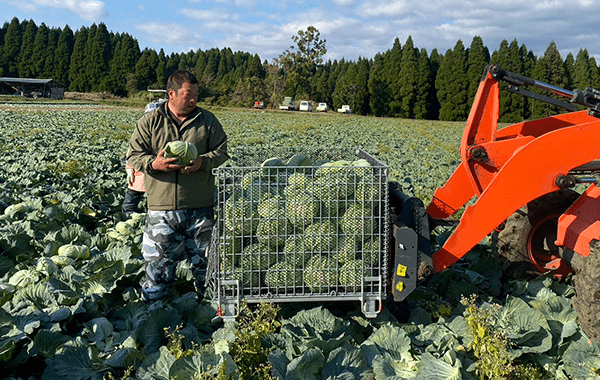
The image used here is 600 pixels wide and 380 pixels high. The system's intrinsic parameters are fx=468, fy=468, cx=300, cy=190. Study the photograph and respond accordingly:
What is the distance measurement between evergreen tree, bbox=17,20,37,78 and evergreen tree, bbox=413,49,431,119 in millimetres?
59853

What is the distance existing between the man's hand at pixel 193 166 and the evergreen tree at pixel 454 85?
54391 millimetres

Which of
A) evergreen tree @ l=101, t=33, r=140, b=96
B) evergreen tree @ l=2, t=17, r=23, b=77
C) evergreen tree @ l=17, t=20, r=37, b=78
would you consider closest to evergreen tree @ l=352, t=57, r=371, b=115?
evergreen tree @ l=101, t=33, r=140, b=96

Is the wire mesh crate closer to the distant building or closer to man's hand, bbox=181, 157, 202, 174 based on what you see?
man's hand, bbox=181, 157, 202, 174

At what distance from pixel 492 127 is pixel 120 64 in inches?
3148

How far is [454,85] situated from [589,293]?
5642cm

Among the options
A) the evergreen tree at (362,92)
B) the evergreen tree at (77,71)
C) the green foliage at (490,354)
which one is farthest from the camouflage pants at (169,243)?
the evergreen tree at (77,71)

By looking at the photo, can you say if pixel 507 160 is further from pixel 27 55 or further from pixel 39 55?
pixel 27 55

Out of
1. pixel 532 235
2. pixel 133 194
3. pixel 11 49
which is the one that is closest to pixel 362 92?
pixel 11 49

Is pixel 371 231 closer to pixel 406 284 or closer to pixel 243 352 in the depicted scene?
pixel 406 284

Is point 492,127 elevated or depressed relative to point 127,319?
elevated

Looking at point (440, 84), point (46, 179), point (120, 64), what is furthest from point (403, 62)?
point (46, 179)

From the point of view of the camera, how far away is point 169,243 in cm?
393

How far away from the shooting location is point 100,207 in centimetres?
675

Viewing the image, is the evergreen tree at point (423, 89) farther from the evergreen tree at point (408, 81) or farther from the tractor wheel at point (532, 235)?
the tractor wheel at point (532, 235)
